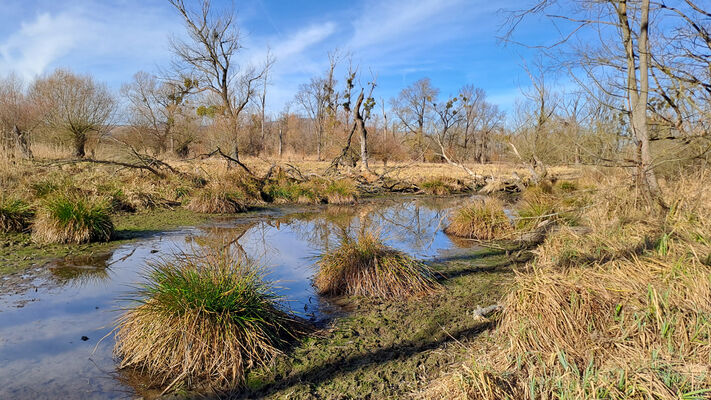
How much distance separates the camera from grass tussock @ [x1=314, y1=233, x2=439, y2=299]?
5.43 m

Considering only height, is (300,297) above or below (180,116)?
below

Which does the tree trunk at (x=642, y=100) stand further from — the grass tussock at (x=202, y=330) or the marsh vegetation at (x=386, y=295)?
the grass tussock at (x=202, y=330)

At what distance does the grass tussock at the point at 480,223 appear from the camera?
31.4ft

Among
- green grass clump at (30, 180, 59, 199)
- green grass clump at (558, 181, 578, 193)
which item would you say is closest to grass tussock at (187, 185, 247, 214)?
green grass clump at (30, 180, 59, 199)

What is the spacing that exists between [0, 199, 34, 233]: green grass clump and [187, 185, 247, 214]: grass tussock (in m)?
4.31

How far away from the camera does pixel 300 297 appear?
5.35m

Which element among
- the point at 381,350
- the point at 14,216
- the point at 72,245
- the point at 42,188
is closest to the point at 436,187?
the point at 42,188

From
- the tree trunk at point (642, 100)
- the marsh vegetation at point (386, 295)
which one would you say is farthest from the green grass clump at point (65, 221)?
the tree trunk at point (642, 100)

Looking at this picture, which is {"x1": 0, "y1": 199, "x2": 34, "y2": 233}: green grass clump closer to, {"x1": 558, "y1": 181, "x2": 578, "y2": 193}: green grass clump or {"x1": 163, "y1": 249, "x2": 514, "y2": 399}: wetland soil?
{"x1": 163, "y1": 249, "x2": 514, "y2": 399}: wetland soil

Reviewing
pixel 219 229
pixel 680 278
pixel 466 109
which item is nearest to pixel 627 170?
pixel 680 278

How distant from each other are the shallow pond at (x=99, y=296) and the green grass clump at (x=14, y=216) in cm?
213

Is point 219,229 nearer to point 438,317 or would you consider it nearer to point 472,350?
point 438,317

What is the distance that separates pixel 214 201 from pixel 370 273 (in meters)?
7.95

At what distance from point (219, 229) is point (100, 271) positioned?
385 cm
